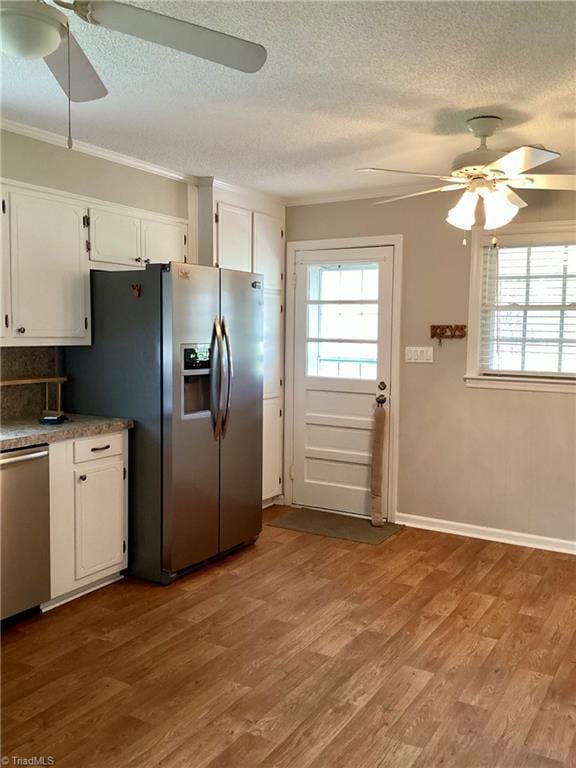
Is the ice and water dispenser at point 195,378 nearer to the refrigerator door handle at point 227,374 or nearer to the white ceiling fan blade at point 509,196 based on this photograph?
the refrigerator door handle at point 227,374

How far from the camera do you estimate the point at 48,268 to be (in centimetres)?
351

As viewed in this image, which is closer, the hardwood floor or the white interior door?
the hardwood floor

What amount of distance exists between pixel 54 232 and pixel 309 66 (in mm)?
1733

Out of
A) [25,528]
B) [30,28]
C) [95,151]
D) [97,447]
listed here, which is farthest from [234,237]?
[30,28]

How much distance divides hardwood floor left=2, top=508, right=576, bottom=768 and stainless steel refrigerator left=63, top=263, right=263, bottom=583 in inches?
10.6

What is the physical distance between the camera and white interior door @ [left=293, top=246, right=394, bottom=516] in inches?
192

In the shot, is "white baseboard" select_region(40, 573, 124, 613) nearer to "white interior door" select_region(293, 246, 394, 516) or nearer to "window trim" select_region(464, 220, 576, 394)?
"white interior door" select_region(293, 246, 394, 516)

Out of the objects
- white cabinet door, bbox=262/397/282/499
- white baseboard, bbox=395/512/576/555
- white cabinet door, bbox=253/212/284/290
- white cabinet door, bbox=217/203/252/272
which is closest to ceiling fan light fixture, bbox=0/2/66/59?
white cabinet door, bbox=217/203/252/272

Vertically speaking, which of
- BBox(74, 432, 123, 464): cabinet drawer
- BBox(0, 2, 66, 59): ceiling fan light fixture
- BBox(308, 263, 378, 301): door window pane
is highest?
BBox(0, 2, 66, 59): ceiling fan light fixture

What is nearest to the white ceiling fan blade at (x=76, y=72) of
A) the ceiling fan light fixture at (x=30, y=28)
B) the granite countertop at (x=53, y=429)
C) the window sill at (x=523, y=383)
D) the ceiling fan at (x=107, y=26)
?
the ceiling fan at (x=107, y=26)

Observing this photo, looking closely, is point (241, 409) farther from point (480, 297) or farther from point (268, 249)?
point (480, 297)

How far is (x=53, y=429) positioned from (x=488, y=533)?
2951 millimetres

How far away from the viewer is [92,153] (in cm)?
376

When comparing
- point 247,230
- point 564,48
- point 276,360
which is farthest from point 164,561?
point 564,48
